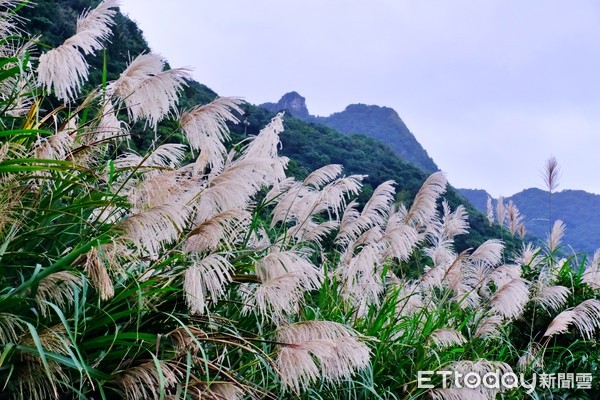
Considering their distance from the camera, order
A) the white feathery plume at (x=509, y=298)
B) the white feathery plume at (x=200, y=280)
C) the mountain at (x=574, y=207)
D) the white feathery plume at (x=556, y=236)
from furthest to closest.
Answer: the mountain at (x=574, y=207) → the white feathery plume at (x=556, y=236) → the white feathery plume at (x=509, y=298) → the white feathery plume at (x=200, y=280)

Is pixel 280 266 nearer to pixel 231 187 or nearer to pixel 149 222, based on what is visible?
pixel 231 187

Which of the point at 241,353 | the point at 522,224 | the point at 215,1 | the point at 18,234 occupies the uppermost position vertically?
the point at 215,1

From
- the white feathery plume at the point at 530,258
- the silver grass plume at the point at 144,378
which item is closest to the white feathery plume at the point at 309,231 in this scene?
the silver grass plume at the point at 144,378

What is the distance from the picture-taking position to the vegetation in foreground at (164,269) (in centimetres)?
211

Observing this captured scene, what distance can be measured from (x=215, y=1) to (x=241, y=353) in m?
10.3

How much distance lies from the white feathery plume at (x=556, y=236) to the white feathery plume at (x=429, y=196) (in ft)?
7.75

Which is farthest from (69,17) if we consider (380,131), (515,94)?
(380,131)

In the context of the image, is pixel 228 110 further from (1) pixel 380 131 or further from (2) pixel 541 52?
(1) pixel 380 131

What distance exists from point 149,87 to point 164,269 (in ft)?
2.73

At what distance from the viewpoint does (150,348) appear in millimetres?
2299

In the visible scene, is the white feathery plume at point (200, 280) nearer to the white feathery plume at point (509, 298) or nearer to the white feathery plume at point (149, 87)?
the white feathery plume at point (149, 87)

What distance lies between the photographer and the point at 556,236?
5.88 m

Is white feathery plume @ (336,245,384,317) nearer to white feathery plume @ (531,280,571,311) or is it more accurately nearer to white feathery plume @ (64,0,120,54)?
white feathery plume @ (531,280,571,311)

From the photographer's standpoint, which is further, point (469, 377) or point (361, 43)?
point (361, 43)
